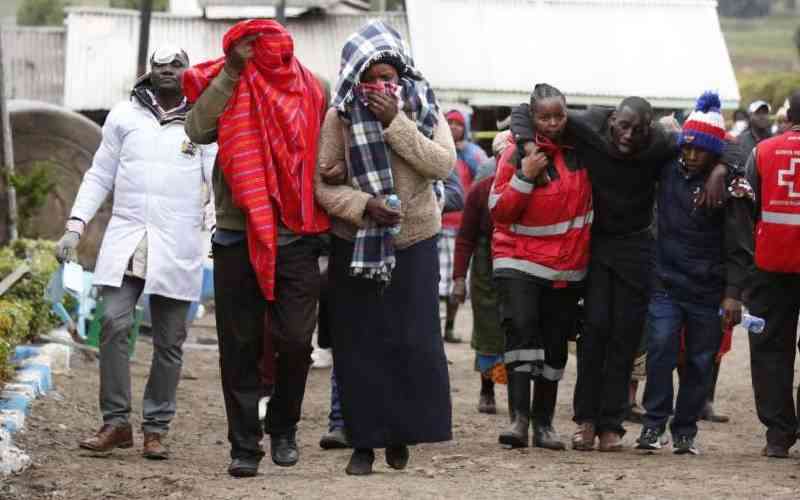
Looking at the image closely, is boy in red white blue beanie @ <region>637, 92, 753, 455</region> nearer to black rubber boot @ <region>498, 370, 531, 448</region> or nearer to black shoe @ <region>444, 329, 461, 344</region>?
black rubber boot @ <region>498, 370, 531, 448</region>

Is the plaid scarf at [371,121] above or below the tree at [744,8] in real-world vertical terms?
below

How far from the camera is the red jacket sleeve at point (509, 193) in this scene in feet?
27.7

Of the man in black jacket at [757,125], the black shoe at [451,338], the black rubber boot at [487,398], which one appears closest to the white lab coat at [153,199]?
the black rubber boot at [487,398]

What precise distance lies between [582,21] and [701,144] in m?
22.3

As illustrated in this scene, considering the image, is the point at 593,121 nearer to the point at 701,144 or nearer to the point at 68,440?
the point at 701,144

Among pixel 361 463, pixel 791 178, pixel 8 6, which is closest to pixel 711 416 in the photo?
pixel 791 178

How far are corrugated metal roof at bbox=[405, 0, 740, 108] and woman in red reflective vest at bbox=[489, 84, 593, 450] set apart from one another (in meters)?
19.7

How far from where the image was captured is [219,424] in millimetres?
10102

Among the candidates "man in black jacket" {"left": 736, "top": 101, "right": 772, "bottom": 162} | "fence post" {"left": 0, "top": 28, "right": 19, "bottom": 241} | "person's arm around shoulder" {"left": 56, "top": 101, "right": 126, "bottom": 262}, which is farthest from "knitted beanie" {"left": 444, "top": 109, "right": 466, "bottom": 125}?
"person's arm around shoulder" {"left": 56, "top": 101, "right": 126, "bottom": 262}

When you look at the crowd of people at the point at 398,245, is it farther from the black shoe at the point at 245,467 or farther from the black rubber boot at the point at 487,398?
the black rubber boot at the point at 487,398

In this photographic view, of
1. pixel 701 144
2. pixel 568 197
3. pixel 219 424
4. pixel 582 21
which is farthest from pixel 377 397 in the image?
pixel 582 21

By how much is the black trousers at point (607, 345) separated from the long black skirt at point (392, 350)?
147 cm

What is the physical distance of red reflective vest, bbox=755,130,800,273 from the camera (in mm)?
8500

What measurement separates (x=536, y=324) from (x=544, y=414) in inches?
19.9
